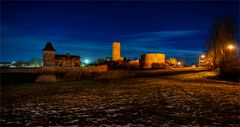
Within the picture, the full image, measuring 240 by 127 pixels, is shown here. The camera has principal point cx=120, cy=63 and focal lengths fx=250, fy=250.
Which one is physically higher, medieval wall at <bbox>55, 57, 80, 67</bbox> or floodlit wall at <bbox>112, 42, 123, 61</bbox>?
floodlit wall at <bbox>112, 42, 123, 61</bbox>

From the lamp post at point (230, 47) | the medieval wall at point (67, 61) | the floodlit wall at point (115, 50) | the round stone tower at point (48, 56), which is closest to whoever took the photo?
the lamp post at point (230, 47)

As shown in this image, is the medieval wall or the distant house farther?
the medieval wall

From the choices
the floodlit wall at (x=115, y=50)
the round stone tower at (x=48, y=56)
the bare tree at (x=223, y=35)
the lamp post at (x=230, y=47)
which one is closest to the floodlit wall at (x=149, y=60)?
the floodlit wall at (x=115, y=50)

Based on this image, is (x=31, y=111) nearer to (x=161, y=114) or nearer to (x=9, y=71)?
(x=161, y=114)

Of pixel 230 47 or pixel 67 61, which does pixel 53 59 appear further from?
pixel 230 47

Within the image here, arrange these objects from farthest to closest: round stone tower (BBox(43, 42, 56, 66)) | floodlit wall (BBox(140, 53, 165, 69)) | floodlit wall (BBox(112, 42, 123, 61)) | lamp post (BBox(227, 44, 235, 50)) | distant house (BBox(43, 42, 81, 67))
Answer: distant house (BBox(43, 42, 81, 67)) < round stone tower (BBox(43, 42, 56, 66)) < floodlit wall (BBox(112, 42, 123, 61)) < floodlit wall (BBox(140, 53, 165, 69)) < lamp post (BBox(227, 44, 235, 50))

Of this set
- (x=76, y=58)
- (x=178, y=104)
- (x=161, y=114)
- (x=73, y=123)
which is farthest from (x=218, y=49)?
(x=76, y=58)

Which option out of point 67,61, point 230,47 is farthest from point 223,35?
point 67,61

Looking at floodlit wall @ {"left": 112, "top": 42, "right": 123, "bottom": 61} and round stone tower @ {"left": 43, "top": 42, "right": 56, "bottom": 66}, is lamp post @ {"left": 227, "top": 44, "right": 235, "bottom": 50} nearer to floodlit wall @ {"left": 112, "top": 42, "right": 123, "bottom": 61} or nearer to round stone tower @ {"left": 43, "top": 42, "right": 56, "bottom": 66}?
floodlit wall @ {"left": 112, "top": 42, "right": 123, "bottom": 61}

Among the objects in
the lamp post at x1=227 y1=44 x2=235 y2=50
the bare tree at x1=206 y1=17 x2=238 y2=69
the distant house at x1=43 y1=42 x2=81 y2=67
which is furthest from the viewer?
the distant house at x1=43 y1=42 x2=81 y2=67

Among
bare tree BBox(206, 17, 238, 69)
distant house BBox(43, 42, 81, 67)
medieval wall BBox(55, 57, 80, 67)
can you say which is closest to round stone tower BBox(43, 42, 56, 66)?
distant house BBox(43, 42, 81, 67)

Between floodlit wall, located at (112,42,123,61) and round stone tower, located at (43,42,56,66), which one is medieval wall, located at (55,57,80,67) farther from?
floodlit wall, located at (112,42,123,61)

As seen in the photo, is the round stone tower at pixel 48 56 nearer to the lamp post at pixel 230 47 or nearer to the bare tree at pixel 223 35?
the bare tree at pixel 223 35

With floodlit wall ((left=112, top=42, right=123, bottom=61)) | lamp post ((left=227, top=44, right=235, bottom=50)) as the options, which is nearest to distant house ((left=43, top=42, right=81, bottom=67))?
floodlit wall ((left=112, top=42, right=123, bottom=61))
